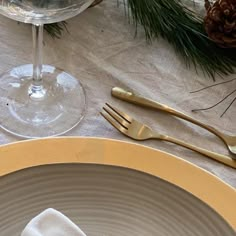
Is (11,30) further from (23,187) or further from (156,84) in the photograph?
(23,187)

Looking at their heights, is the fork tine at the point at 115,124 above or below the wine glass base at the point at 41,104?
above

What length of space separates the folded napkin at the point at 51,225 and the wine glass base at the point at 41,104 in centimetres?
18

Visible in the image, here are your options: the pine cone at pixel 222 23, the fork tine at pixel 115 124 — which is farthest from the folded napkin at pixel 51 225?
the pine cone at pixel 222 23

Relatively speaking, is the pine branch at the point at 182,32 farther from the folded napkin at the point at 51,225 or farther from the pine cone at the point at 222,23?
the folded napkin at the point at 51,225

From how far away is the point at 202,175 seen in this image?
1.66 ft

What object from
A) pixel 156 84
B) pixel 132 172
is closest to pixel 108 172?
pixel 132 172

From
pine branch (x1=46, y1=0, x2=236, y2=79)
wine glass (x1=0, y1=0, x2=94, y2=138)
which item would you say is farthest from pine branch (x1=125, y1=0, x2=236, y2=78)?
wine glass (x1=0, y1=0, x2=94, y2=138)

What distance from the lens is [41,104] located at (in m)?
0.67

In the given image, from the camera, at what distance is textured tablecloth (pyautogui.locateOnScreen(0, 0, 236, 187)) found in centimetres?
64

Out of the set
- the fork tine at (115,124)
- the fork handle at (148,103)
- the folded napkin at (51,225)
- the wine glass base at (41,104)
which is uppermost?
the folded napkin at (51,225)

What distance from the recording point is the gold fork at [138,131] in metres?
0.62

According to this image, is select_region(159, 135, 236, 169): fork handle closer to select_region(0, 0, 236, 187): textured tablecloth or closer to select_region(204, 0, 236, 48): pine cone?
select_region(0, 0, 236, 187): textured tablecloth

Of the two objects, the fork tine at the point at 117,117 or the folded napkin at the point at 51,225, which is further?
the fork tine at the point at 117,117

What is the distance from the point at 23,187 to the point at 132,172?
0.08 metres
